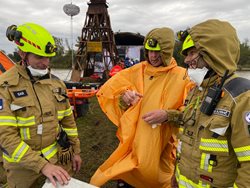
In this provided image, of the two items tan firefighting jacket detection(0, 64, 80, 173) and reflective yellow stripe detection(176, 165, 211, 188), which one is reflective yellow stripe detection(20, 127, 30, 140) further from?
reflective yellow stripe detection(176, 165, 211, 188)

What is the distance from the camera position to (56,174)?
1836 millimetres

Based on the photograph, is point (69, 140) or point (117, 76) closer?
point (69, 140)

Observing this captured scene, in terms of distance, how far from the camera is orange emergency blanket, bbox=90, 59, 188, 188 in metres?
2.62

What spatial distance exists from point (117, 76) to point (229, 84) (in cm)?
155

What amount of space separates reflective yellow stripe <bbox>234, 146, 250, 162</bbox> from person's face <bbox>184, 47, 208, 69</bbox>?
658 millimetres

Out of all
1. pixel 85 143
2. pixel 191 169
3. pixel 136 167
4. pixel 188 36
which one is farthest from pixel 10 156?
pixel 85 143

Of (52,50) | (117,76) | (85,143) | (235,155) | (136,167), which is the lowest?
(85,143)

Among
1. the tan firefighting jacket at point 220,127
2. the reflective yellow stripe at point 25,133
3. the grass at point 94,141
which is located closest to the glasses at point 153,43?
the tan firefighting jacket at point 220,127

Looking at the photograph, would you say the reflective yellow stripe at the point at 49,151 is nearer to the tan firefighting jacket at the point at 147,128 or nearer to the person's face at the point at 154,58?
the tan firefighting jacket at the point at 147,128

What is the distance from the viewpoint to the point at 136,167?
8.59ft

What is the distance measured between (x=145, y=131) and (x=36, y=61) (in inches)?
50.3

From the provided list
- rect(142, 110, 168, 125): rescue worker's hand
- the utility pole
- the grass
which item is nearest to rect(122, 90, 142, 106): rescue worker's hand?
rect(142, 110, 168, 125): rescue worker's hand

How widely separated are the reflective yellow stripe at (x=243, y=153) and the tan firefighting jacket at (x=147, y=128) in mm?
898

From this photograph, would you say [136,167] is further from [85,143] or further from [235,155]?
[85,143]
